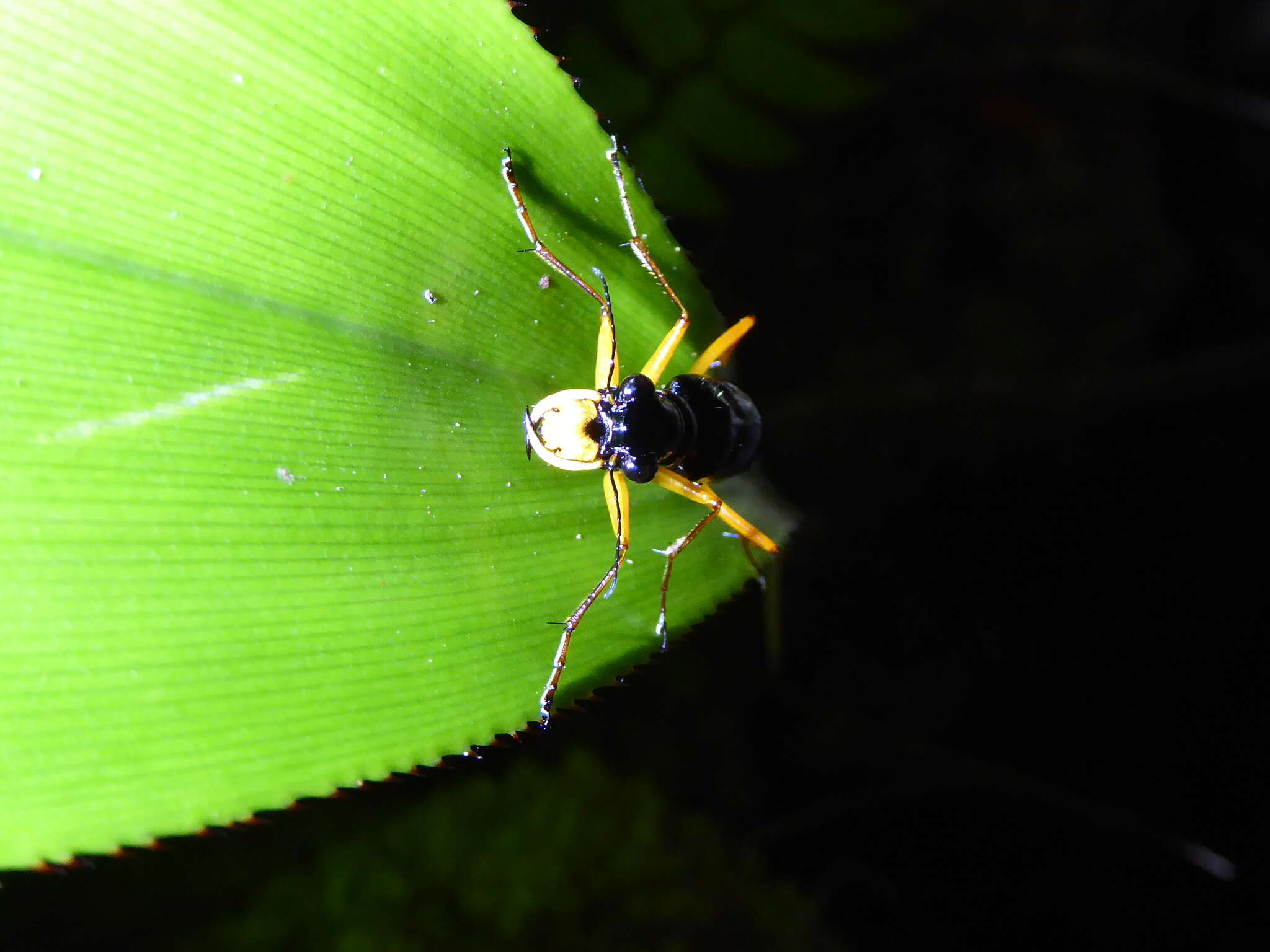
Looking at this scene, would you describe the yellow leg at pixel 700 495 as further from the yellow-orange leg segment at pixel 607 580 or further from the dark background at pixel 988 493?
the dark background at pixel 988 493

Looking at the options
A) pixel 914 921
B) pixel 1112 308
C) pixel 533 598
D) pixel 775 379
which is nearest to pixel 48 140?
pixel 533 598

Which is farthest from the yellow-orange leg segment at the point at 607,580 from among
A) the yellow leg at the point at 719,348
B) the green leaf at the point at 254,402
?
the yellow leg at the point at 719,348

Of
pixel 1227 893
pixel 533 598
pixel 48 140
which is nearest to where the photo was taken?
pixel 48 140

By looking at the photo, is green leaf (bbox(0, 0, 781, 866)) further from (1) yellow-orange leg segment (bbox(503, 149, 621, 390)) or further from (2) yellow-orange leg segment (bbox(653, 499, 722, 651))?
(2) yellow-orange leg segment (bbox(653, 499, 722, 651))

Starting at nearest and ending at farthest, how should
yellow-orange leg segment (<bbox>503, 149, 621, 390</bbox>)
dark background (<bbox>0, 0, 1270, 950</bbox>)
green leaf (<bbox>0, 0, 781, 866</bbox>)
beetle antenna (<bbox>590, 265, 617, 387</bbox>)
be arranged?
green leaf (<bbox>0, 0, 781, 866</bbox>), yellow-orange leg segment (<bbox>503, 149, 621, 390</bbox>), beetle antenna (<bbox>590, 265, 617, 387</bbox>), dark background (<bbox>0, 0, 1270, 950</bbox>)

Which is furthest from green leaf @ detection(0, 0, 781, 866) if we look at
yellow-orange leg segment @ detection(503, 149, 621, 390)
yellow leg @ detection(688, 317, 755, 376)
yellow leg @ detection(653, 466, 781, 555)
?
yellow leg @ detection(688, 317, 755, 376)

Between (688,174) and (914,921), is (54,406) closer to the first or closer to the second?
(688,174)

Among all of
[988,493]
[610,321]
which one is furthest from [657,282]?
[988,493]
